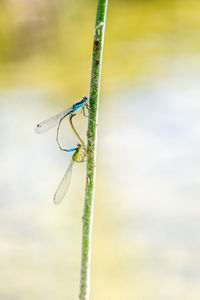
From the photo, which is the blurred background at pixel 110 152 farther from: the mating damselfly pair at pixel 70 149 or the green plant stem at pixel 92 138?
the green plant stem at pixel 92 138

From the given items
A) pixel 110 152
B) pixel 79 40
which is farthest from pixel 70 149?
pixel 79 40

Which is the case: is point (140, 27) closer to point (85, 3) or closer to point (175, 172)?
point (85, 3)

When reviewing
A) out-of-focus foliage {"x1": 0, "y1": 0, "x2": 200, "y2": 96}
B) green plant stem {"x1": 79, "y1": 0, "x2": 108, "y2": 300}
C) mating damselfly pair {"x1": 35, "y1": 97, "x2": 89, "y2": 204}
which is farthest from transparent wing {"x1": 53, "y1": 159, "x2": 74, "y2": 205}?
out-of-focus foliage {"x1": 0, "y1": 0, "x2": 200, "y2": 96}

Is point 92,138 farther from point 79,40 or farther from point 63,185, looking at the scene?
point 79,40

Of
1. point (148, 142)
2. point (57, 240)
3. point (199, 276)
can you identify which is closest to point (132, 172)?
point (148, 142)

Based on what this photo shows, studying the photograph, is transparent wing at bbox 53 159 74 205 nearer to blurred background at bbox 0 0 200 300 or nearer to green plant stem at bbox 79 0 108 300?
blurred background at bbox 0 0 200 300
